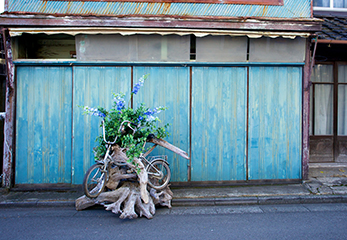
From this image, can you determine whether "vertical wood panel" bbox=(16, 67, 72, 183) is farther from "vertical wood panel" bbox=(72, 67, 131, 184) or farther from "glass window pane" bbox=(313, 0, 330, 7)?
"glass window pane" bbox=(313, 0, 330, 7)

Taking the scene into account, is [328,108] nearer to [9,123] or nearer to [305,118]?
[305,118]

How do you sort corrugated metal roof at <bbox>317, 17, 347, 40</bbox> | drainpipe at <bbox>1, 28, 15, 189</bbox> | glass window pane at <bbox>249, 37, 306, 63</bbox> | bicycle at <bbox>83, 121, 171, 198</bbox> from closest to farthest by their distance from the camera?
bicycle at <bbox>83, 121, 171, 198</bbox> < drainpipe at <bbox>1, 28, 15, 189</bbox> < glass window pane at <bbox>249, 37, 306, 63</bbox> < corrugated metal roof at <bbox>317, 17, 347, 40</bbox>

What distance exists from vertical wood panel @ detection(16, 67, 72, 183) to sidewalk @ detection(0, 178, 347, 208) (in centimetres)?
55

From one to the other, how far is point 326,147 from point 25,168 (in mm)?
9262

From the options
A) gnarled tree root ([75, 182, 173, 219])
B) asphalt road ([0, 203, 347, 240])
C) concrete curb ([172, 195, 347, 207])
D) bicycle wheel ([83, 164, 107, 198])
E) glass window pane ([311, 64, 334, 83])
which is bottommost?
asphalt road ([0, 203, 347, 240])

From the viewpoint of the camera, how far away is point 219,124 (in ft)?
21.6

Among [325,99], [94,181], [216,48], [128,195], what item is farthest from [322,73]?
[94,181]

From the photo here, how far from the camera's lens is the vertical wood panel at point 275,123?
6.63 m

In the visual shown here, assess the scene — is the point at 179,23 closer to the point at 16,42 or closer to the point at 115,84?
the point at 115,84

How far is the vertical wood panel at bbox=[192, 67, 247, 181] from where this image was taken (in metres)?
6.56

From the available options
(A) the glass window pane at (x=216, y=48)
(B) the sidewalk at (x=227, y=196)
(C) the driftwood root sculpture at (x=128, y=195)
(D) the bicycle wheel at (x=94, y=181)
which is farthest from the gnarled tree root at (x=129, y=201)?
(A) the glass window pane at (x=216, y=48)

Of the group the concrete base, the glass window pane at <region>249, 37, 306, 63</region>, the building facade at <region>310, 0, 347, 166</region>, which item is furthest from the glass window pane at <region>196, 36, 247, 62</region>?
the concrete base

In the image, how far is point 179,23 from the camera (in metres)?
6.14

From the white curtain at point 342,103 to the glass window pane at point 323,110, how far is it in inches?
12.5
